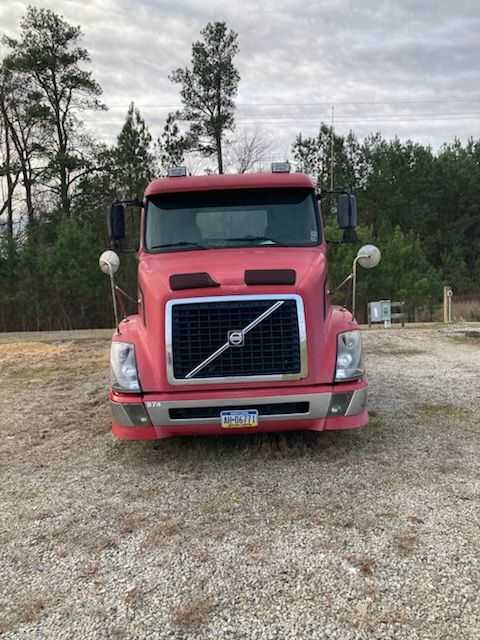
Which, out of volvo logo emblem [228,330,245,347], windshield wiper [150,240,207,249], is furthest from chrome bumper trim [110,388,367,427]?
windshield wiper [150,240,207,249]

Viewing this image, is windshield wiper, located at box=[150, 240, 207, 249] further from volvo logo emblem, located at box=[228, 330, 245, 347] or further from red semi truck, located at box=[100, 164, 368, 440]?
Answer: volvo logo emblem, located at box=[228, 330, 245, 347]

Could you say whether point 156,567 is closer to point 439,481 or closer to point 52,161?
point 439,481

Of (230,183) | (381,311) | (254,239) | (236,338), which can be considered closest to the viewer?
(236,338)

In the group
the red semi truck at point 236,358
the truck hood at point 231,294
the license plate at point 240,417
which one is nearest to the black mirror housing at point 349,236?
→ the truck hood at point 231,294

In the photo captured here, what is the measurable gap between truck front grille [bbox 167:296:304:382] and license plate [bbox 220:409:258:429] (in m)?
0.27

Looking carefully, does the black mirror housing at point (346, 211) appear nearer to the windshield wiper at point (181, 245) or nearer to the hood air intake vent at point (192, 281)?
the windshield wiper at point (181, 245)

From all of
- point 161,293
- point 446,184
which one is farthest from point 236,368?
point 446,184

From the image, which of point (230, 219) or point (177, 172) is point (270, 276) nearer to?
point (230, 219)

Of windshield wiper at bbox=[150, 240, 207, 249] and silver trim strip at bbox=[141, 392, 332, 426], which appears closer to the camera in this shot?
silver trim strip at bbox=[141, 392, 332, 426]

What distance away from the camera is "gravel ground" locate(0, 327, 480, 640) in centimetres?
253

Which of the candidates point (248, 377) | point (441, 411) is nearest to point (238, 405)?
point (248, 377)

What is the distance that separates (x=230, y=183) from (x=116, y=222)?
54.8 inches

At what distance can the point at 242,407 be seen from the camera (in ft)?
13.6

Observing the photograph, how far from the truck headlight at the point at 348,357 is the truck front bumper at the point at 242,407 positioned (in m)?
0.08
